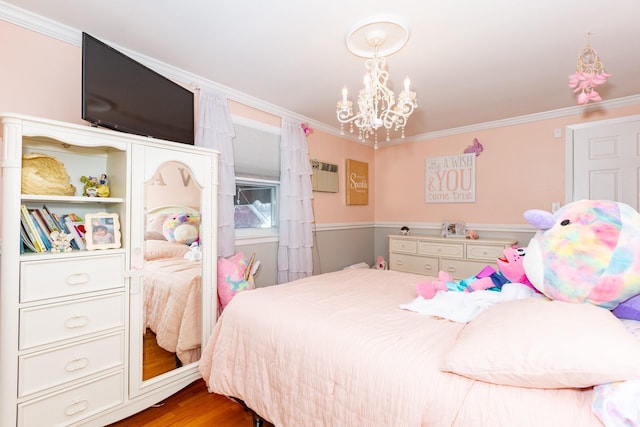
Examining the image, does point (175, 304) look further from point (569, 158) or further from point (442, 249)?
point (569, 158)

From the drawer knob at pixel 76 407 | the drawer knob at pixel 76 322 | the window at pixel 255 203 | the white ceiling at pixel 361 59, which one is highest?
the white ceiling at pixel 361 59

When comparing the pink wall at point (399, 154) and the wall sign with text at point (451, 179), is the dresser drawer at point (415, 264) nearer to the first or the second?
the pink wall at point (399, 154)

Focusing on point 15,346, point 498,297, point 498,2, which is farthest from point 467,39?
point 15,346

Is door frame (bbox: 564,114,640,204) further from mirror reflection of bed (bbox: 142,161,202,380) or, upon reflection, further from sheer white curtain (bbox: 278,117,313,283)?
mirror reflection of bed (bbox: 142,161,202,380)

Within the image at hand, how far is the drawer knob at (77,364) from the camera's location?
146 cm

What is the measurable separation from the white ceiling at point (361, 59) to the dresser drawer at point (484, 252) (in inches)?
60.4

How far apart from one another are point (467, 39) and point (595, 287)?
1.63m

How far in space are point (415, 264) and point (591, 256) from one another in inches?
107

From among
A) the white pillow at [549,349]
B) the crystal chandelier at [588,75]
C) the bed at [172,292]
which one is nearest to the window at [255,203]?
the bed at [172,292]

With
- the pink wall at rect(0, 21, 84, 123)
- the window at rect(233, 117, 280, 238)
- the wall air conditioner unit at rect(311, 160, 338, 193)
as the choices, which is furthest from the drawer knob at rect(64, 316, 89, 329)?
the wall air conditioner unit at rect(311, 160, 338, 193)

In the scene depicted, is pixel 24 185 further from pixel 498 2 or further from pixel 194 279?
pixel 498 2

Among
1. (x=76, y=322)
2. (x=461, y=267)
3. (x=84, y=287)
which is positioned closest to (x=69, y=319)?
(x=76, y=322)

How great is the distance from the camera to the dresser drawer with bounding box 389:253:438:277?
3566mm

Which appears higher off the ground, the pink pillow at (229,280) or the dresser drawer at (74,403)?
the pink pillow at (229,280)
